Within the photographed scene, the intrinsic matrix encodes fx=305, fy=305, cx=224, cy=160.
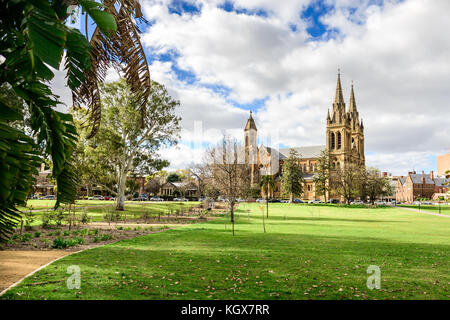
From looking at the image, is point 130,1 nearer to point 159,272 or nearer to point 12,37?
point 12,37

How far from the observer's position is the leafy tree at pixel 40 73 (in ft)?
7.06

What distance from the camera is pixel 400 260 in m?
10.6

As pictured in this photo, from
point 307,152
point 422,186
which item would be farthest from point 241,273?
point 422,186

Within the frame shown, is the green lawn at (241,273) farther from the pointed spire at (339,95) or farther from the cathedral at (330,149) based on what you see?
the pointed spire at (339,95)

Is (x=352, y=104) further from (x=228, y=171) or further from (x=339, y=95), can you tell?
(x=228, y=171)

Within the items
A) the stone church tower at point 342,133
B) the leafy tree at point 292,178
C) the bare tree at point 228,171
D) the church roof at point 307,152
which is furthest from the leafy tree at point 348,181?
the bare tree at point 228,171

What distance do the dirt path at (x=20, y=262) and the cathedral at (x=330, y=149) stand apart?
248 ft

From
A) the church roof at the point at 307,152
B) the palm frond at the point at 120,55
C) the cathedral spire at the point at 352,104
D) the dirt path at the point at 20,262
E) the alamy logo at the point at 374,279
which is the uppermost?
the cathedral spire at the point at 352,104

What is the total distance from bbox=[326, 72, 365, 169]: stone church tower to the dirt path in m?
86.5

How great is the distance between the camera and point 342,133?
302 feet

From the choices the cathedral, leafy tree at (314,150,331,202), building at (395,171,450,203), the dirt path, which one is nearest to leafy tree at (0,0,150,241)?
the dirt path
